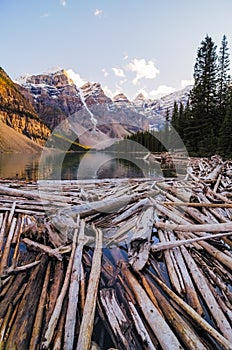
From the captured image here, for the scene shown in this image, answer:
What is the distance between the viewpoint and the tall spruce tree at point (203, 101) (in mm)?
38847

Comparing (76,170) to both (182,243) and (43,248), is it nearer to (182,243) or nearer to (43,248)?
(43,248)

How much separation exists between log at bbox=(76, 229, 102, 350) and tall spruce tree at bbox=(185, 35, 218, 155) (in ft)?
116

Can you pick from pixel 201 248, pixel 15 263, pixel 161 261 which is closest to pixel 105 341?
pixel 161 261

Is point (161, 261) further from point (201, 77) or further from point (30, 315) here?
point (201, 77)

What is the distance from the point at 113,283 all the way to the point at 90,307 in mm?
744

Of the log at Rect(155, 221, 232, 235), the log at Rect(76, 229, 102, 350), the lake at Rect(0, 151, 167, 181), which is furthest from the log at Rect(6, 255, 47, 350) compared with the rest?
the lake at Rect(0, 151, 167, 181)

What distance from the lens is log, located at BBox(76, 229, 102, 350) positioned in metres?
2.40

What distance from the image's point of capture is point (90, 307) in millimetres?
2816

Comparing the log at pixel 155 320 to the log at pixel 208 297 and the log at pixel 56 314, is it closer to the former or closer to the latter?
the log at pixel 208 297

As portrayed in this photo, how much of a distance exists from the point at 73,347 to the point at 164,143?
6110 cm

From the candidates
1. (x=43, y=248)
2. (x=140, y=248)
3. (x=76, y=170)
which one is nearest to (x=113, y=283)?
(x=140, y=248)

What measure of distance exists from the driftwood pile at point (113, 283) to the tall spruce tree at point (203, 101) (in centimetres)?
3422

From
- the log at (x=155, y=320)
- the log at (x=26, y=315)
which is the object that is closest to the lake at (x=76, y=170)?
the log at (x=26, y=315)

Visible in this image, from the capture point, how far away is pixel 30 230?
4.81m
